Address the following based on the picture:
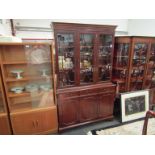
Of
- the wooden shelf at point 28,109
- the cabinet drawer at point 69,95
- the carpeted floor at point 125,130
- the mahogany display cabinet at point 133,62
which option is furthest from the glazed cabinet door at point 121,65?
the wooden shelf at point 28,109

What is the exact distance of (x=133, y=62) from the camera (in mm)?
2654

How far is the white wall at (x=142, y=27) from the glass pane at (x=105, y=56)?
156cm

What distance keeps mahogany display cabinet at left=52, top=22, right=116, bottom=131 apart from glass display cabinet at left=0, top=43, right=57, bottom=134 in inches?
7.3

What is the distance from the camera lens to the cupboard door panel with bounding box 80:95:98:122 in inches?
90.8

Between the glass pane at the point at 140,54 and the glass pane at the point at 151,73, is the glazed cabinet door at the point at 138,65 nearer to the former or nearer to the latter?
the glass pane at the point at 140,54

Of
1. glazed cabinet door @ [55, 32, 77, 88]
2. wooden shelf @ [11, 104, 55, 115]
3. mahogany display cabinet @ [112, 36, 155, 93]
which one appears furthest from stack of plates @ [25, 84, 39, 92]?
mahogany display cabinet @ [112, 36, 155, 93]

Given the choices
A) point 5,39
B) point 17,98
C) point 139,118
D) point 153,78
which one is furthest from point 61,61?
point 153,78

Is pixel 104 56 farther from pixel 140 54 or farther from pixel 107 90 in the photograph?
pixel 140 54

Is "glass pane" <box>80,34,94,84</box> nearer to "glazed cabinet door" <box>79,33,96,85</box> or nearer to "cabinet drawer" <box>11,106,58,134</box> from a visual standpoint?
"glazed cabinet door" <box>79,33,96,85</box>

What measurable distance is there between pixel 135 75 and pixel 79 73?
4.82 ft

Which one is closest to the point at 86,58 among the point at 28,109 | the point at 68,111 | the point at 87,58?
the point at 87,58

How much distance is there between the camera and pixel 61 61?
6.91 ft
